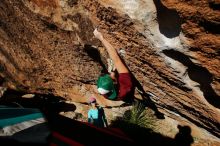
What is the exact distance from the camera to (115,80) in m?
4.89

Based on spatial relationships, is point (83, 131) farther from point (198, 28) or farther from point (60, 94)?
point (60, 94)

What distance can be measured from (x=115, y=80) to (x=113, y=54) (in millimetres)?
554

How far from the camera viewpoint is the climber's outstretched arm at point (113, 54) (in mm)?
4465

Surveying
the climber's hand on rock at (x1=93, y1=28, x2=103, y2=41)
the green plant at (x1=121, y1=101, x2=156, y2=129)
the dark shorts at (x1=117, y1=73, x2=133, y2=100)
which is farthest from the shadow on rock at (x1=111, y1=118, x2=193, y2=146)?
the climber's hand on rock at (x1=93, y1=28, x2=103, y2=41)

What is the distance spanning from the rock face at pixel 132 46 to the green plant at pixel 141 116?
16.9 inches

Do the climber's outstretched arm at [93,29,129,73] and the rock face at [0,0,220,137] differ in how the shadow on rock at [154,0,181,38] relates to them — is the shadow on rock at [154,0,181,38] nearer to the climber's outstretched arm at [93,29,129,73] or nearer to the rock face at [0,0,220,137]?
the rock face at [0,0,220,137]

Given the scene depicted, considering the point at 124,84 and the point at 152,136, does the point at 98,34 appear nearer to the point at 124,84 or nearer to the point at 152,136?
the point at 124,84

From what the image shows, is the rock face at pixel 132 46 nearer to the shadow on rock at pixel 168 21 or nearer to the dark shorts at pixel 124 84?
the shadow on rock at pixel 168 21

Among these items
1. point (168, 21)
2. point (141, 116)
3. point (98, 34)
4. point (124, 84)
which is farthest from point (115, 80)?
point (168, 21)

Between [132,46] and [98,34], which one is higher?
[98,34]

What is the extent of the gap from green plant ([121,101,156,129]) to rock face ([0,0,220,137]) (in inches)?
16.9

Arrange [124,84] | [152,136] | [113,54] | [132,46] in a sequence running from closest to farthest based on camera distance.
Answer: [132,46] < [113,54] < [124,84] < [152,136]

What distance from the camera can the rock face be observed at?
3129 mm

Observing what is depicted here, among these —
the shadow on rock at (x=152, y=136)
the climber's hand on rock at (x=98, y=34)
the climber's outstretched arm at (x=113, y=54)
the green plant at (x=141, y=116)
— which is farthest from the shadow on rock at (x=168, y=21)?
the green plant at (x=141, y=116)
